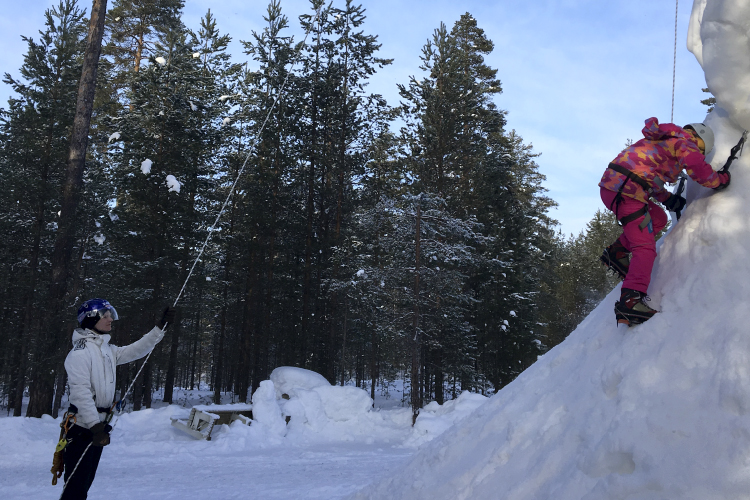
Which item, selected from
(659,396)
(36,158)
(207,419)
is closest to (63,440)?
(659,396)

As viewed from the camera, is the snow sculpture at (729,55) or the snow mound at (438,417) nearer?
the snow sculpture at (729,55)

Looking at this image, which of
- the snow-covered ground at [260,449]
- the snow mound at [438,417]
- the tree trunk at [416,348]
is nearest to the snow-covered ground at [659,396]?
the snow-covered ground at [260,449]

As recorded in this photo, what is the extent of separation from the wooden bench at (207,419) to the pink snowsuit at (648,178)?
9546 mm

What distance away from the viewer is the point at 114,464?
27.0 ft

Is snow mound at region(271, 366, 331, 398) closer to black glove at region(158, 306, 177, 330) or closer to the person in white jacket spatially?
black glove at region(158, 306, 177, 330)

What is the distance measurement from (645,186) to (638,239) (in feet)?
1.27

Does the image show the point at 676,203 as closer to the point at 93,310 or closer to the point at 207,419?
the point at 93,310

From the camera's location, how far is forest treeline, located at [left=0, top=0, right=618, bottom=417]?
1766 cm

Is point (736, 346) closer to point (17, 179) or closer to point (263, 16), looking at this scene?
point (17, 179)

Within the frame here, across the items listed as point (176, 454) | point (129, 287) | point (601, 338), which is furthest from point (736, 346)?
point (129, 287)

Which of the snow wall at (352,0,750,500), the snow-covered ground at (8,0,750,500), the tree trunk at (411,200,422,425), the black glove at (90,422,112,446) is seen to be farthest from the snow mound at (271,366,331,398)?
the snow wall at (352,0,750,500)

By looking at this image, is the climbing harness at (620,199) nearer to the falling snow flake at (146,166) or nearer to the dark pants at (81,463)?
the dark pants at (81,463)

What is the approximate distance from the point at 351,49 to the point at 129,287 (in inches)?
533

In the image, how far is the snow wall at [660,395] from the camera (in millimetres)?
2350
